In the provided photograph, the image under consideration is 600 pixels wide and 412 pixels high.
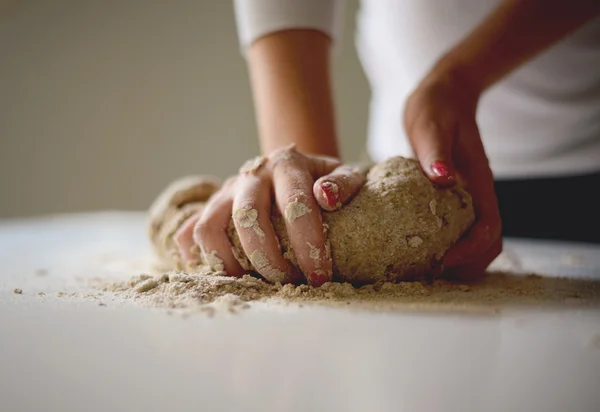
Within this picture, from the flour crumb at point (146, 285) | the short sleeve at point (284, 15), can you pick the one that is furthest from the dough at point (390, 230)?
the short sleeve at point (284, 15)

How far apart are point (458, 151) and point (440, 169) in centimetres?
8

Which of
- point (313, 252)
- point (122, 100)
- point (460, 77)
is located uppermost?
point (122, 100)

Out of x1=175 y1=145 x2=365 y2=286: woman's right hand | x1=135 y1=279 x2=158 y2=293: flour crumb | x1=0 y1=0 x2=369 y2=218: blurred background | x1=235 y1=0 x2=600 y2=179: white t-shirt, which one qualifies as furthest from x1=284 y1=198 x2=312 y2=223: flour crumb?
x1=0 y1=0 x2=369 y2=218: blurred background

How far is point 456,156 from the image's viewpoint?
819mm

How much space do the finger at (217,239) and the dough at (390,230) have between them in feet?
0.04

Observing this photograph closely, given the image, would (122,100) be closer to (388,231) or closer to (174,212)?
(174,212)

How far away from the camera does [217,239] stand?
2.39 ft

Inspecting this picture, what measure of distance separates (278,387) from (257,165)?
16.6 inches

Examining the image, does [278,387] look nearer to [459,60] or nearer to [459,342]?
[459,342]

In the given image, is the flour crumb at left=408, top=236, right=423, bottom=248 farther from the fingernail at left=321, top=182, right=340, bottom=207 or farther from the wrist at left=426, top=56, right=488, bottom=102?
the wrist at left=426, top=56, right=488, bottom=102

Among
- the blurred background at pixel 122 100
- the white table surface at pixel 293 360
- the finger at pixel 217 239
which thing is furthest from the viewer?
the blurred background at pixel 122 100

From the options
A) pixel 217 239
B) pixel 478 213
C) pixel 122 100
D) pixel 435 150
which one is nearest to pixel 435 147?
pixel 435 150

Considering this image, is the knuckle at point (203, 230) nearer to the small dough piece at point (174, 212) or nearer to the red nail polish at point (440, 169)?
the small dough piece at point (174, 212)

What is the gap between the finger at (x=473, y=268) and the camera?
81 cm
